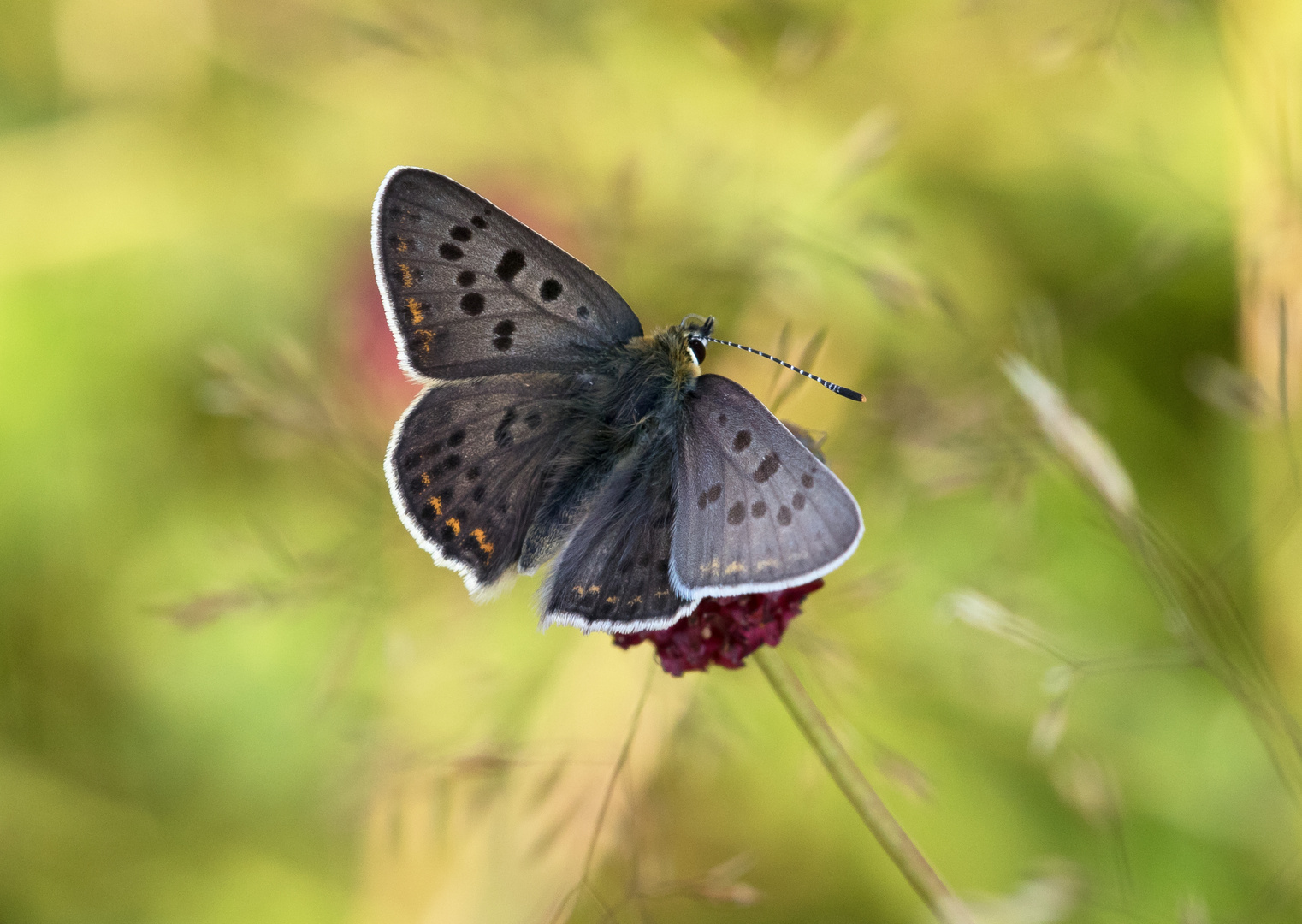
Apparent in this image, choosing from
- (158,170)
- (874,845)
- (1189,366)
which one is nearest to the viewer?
(874,845)

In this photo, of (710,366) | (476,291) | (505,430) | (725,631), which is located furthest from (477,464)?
(710,366)

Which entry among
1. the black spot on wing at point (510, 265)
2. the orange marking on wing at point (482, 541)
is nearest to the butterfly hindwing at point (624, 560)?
the orange marking on wing at point (482, 541)

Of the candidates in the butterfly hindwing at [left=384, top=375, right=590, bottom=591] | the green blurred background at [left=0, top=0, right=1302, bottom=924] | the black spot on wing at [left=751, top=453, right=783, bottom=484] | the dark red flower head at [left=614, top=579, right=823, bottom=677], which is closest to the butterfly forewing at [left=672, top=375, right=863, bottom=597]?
the black spot on wing at [left=751, top=453, right=783, bottom=484]

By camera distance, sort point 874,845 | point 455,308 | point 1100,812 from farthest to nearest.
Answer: point 874,845 → point 1100,812 → point 455,308

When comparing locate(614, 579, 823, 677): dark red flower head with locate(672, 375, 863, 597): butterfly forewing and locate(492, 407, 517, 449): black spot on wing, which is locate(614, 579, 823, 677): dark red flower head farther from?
locate(492, 407, 517, 449): black spot on wing

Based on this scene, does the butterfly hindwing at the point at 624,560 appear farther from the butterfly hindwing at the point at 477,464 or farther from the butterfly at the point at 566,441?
the butterfly hindwing at the point at 477,464

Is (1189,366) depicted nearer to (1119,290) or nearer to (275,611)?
(1119,290)

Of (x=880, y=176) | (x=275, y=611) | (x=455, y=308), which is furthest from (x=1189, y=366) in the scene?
(x=275, y=611)
